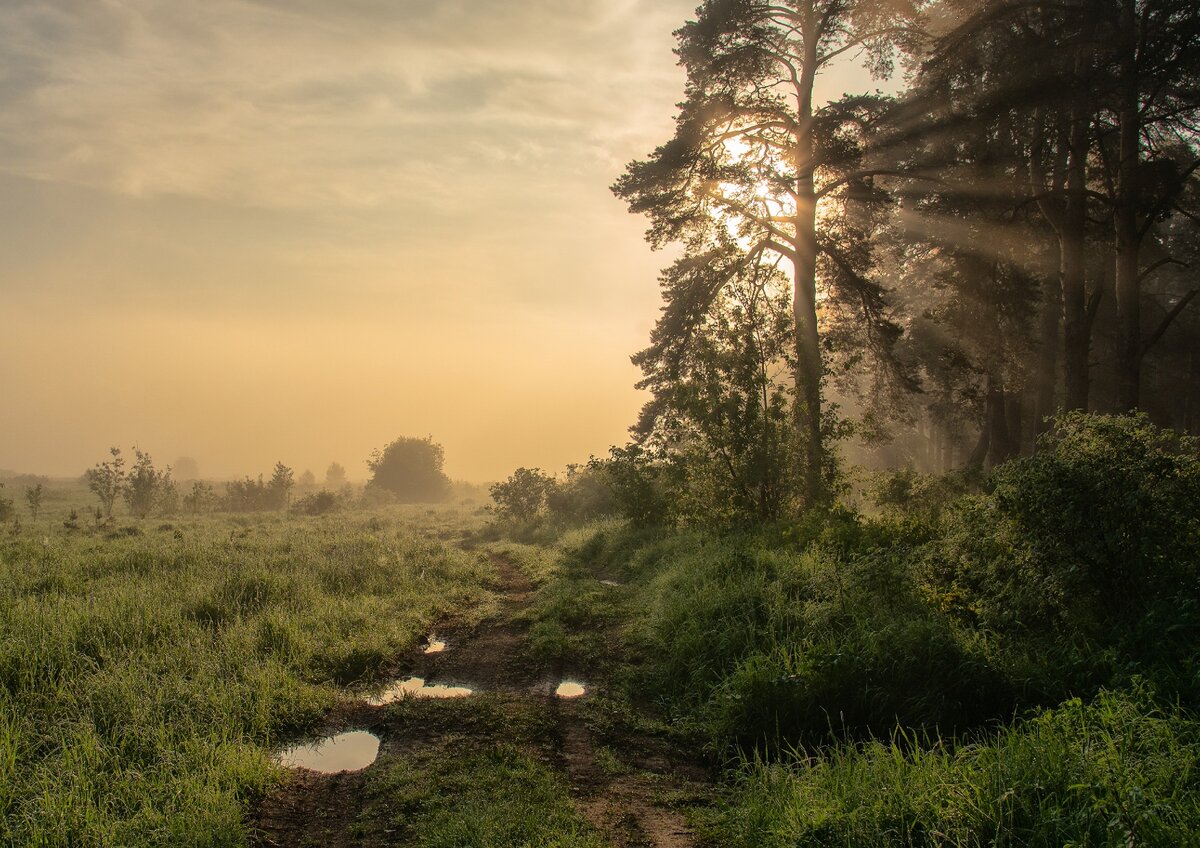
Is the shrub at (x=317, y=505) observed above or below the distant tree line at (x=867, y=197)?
below

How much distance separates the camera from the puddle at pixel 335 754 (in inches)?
221

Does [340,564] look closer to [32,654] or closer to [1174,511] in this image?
[32,654]

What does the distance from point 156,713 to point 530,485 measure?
23.2m

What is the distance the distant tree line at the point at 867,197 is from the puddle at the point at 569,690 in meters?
7.04

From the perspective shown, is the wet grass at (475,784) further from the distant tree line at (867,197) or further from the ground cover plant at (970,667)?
the distant tree line at (867,197)

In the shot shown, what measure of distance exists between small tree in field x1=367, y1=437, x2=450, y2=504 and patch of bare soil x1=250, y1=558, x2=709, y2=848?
5125cm

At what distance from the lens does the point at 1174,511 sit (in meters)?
5.88

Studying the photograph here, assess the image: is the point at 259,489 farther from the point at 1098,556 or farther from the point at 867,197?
the point at 1098,556

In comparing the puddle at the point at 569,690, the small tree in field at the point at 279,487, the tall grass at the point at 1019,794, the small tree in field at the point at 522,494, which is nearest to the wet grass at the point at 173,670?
the puddle at the point at 569,690

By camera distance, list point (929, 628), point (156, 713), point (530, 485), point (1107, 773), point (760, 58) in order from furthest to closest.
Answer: point (530, 485) < point (760, 58) < point (929, 628) < point (156, 713) < point (1107, 773)

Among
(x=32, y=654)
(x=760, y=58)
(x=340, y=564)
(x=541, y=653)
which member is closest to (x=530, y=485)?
(x=340, y=564)

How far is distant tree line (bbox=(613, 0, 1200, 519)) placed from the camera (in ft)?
45.2

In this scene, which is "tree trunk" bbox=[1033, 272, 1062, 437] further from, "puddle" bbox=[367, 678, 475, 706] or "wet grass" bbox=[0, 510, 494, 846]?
"puddle" bbox=[367, 678, 475, 706]

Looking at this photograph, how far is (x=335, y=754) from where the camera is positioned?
5.88 metres
